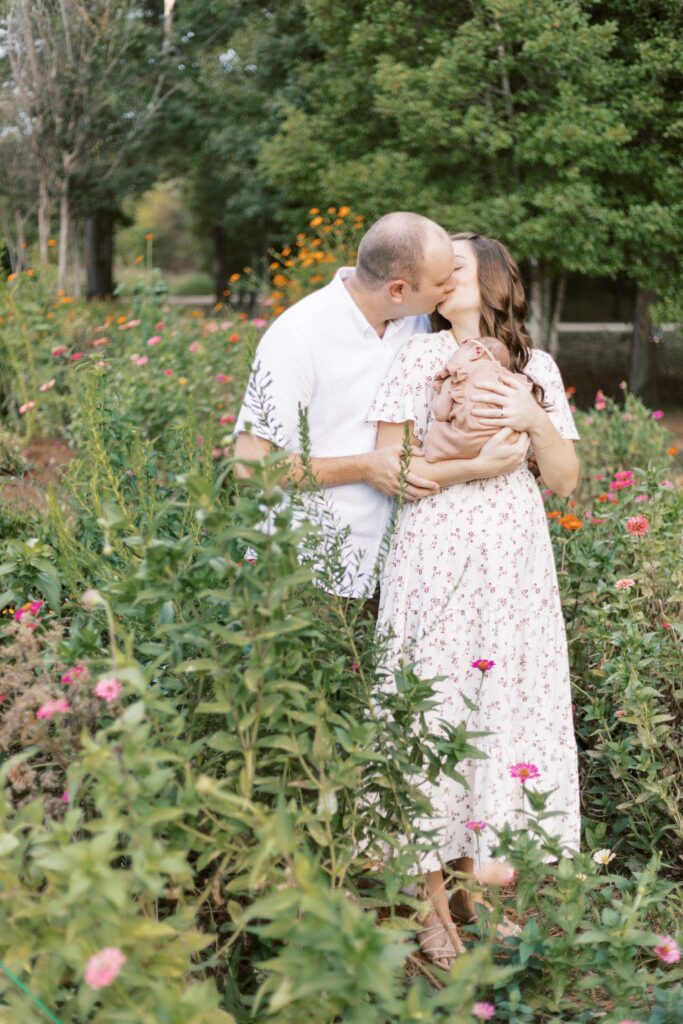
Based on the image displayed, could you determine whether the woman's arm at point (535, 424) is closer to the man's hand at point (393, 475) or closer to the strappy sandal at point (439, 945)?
the man's hand at point (393, 475)

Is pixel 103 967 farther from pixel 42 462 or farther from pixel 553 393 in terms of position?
pixel 42 462

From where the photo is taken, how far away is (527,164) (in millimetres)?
9625

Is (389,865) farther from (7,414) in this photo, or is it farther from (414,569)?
(7,414)

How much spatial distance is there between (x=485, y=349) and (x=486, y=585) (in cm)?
60

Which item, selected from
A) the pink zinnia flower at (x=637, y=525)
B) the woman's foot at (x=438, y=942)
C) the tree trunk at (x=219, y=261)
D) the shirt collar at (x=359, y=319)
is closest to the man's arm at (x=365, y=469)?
the shirt collar at (x=359, y=319)

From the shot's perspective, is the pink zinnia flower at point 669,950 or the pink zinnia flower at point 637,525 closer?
the pink zinnia flower at point 669,950

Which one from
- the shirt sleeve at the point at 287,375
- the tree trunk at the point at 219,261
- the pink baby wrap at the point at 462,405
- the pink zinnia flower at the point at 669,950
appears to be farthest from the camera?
the tree trunk at the point at 219,261

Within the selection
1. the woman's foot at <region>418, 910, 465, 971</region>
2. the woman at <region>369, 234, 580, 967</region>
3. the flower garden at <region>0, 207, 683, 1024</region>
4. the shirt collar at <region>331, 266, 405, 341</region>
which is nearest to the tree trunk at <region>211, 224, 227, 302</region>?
the flower garden at <region>0, 207, 683, 1024</region>

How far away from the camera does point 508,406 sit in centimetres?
253

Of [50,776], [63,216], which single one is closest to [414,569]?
[50,776]

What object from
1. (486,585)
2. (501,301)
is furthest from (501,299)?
(486,585)

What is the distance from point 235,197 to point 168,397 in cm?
1082

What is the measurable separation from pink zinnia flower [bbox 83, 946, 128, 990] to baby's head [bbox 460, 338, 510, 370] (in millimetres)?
1674

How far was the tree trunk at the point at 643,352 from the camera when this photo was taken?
11.6 metres
